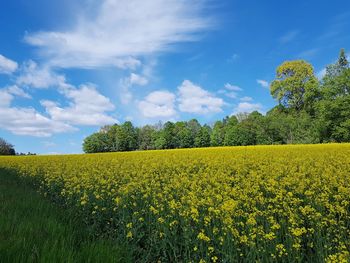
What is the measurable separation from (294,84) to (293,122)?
9175 millimetres

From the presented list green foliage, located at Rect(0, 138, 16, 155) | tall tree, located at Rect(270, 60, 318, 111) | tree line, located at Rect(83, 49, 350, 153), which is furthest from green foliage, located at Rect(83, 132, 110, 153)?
tall tree, located at Rect(270, 60, 318, 111)

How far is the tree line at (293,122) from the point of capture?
51.4 meters

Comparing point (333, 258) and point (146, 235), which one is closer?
point (333, 258)

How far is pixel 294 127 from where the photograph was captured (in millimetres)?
59688

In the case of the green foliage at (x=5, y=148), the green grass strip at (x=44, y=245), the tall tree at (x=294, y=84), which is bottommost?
the green grass strip at (x=44, y=245)

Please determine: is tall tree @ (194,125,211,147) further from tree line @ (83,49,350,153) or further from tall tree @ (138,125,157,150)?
tall tree @ (138,125,157,150)

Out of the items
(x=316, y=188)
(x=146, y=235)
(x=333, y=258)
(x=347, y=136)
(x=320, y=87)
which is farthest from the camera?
(x=320, y=87)

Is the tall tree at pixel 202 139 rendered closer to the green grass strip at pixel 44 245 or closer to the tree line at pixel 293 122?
the tree line at pixel 293 122

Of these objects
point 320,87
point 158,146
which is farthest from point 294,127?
point 158,146

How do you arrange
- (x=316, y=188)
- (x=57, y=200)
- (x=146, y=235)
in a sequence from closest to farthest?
(x=146, y=235), (x=316, y=188), (x=57, y=200)

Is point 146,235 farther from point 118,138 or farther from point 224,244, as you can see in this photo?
point 118,138

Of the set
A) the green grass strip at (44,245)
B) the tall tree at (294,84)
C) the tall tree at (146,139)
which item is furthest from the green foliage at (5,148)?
the green grass strip at (44,245)

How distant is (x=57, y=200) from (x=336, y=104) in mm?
48669

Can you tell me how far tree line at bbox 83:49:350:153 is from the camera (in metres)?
51.4
